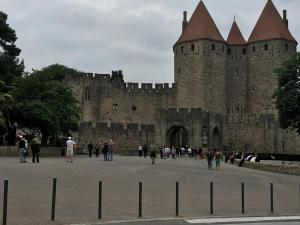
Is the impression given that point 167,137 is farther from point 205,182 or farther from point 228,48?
point 205,182

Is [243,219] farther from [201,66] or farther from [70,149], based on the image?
[201,66]

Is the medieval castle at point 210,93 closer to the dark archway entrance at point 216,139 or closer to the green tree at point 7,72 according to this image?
the dark archway entrance at point 216,139

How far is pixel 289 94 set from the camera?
155ft

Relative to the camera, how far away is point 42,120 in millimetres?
40719

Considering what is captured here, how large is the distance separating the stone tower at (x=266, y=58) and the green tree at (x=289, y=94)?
792 inches

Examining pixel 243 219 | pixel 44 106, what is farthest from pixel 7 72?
pixel 243 219

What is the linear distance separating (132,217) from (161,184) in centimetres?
738

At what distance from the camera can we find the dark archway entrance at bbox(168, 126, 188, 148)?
5993cm

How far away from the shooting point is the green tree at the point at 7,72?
1654 inches

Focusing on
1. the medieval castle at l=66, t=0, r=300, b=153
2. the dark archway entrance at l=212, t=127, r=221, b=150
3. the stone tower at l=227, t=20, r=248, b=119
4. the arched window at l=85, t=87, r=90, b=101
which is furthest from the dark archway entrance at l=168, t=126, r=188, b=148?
the arched window at l=85, t=87, r=90, b=101

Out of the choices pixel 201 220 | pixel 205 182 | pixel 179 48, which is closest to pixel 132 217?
pixel 201 220

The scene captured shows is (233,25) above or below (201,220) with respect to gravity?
above

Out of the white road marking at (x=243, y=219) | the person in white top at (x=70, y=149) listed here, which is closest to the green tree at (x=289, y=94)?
the person in white top at (x=70, y=149)

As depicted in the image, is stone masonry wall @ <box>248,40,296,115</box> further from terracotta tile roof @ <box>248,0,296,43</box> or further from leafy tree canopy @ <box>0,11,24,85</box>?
leafy tree canopy @ <box>0,11,24,85</box>
